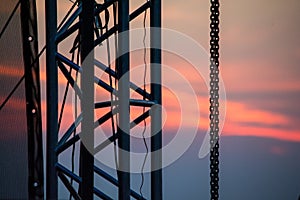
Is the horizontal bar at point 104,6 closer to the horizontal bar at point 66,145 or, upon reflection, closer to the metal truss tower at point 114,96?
the metal truss tower at point 114,96

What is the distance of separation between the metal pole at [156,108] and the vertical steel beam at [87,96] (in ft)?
2.29

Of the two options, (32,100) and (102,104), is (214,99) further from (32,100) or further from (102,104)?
(32,100)

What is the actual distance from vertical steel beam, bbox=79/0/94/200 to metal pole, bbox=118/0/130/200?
21cm

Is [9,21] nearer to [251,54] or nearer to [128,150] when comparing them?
[128,150]

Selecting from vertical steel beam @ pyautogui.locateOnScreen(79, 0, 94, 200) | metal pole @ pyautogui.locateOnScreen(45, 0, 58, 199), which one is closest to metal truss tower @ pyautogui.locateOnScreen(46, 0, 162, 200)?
metal pole @ pyautogui.locateOnScreen(45, 0, 58, 199)

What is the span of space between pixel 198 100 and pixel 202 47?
34cm

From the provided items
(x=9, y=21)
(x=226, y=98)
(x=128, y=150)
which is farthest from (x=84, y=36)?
(x=226, y=98)

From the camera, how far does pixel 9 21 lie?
220 cm

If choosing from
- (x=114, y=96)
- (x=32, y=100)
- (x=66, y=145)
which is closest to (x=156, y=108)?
(x=114, y=96)

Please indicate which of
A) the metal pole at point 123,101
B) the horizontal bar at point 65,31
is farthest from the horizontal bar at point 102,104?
the metal pole at point 123,101

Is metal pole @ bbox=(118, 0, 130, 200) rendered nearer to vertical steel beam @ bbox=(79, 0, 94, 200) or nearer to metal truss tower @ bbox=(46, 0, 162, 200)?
metal truss tower @ bbox=(46, 0, 162, 200)

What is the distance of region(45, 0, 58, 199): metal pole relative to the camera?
215 cm

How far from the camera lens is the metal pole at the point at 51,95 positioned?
7.05 ft

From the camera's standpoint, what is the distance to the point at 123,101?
179cm
